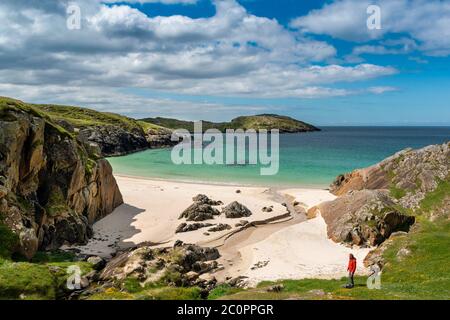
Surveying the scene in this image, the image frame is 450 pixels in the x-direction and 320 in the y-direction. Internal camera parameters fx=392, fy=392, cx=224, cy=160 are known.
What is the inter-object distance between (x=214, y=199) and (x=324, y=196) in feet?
68.0

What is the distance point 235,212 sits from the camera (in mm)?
55938

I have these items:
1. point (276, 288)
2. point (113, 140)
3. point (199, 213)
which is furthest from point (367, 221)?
point (113, 140)

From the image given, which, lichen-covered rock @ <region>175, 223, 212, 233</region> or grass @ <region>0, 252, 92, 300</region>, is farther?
lichen-covered rock @ <region>175, 223, 212, 233</region>

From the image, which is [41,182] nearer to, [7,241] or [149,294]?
[7,241]

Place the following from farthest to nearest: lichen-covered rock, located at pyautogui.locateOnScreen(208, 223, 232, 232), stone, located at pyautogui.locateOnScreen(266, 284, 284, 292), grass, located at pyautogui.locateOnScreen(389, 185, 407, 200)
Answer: grass, located at pyautogui.locateOnScreen(389, 185, 407, 200) < lichen-covered rock, located at pyautogui.locateOnScreen(208, 223, 232, 232) < stone, located at pyautogui.locateOnScreen(266, 284, 284, 292)

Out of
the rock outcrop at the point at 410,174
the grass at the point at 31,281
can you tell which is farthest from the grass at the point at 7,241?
the rock outcrop at the point at 410,174

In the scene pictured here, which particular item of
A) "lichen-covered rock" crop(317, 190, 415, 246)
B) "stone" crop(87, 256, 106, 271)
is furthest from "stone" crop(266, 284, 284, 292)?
"lichen-covered rock" crop(317, 190, 415, 246)

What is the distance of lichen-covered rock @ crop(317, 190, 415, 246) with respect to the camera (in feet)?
143

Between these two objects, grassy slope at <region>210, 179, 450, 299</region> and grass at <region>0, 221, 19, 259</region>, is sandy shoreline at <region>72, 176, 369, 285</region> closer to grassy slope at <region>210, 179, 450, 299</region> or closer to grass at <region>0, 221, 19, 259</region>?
grassy slope at <region>210, 179, 450, 299</region>

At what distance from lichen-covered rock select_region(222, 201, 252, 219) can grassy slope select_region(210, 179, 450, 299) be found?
22346 millimetres

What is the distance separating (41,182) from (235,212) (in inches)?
1022

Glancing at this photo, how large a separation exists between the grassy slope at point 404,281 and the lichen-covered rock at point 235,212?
A: 73.3 ft

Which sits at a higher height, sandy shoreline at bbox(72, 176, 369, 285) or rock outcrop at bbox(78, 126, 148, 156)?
rock outcrop at bbox(78, 126, 148, 156)

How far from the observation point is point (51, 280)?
26.7 metres
